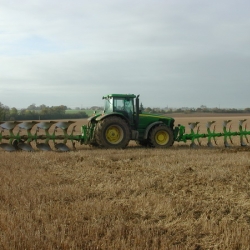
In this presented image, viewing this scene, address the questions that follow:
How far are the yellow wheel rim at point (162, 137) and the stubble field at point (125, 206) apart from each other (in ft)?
13.5

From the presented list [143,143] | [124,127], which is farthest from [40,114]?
[124,127]

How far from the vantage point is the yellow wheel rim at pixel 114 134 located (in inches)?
469

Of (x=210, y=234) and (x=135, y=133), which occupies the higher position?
(x=135, y=133)

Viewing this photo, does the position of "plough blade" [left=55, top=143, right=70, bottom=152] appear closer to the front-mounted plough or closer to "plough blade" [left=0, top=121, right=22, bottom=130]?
the front-mounted plough

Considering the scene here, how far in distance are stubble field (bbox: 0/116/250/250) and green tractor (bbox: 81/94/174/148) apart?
3.51 meters

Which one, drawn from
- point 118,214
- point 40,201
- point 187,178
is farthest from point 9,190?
point 187,178

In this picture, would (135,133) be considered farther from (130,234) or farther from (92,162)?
(130,234)

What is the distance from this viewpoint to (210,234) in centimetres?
401

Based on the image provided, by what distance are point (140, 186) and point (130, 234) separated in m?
2.22

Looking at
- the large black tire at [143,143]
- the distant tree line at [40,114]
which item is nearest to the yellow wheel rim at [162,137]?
the large black tire at [143,143]

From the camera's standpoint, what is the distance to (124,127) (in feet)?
38.9

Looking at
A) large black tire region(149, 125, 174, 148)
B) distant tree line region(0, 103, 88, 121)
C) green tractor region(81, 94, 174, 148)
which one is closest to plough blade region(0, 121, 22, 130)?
green tractor region(81, 94, 174, 148)

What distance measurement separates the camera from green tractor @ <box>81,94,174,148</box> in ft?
38.9

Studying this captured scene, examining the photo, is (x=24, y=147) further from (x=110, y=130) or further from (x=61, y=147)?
(x=110, y=130)
